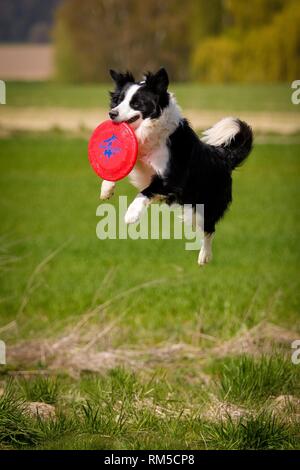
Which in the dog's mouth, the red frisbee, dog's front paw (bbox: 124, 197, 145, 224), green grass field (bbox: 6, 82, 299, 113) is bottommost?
dog's front paw (bbox: 124, 197, 145, 224)

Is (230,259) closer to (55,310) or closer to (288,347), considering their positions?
(55,310)

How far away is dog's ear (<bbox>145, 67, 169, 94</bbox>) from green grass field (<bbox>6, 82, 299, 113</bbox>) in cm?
2276

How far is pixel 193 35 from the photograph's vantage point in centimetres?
2986

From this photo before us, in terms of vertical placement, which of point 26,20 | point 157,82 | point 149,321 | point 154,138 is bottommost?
point 149,321

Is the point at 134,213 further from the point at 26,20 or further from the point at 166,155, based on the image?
the point at 26,20

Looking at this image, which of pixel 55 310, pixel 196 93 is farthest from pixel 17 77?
pixel 55 310

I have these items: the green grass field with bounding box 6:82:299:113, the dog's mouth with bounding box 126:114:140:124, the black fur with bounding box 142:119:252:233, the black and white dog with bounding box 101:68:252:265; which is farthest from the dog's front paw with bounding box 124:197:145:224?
the green grass field with bounding box 6:82:299:113

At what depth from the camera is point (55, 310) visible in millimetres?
14500

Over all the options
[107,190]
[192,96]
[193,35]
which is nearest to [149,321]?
[107,190]

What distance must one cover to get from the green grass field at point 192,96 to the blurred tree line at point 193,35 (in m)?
0.37

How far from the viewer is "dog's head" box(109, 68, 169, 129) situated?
5875 mm

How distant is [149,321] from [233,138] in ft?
23.6

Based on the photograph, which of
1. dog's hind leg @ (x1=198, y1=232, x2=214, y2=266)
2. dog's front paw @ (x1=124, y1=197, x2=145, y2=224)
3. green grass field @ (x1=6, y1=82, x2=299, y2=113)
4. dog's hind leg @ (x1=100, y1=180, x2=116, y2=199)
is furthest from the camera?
green grass field @ (x1=6, y1=82, x2=299, y2=113)

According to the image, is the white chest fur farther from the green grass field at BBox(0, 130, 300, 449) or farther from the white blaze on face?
the green grass field at BBox(0, 130, 300, 449)
